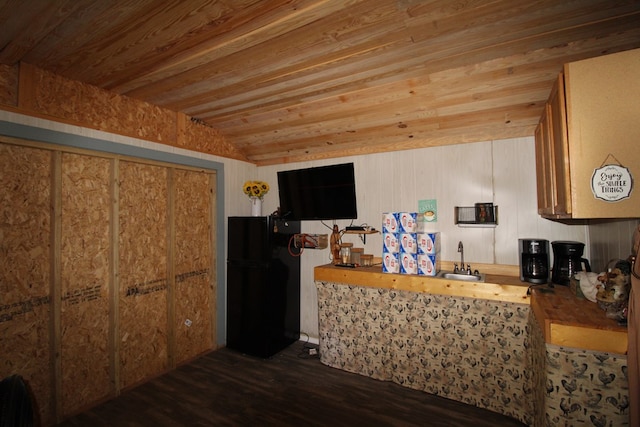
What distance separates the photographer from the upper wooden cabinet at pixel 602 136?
1.19m

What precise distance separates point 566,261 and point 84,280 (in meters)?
3.92

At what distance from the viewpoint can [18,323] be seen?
206 cm

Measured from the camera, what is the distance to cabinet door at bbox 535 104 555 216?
6.04ft

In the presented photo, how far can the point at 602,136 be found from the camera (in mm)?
1241

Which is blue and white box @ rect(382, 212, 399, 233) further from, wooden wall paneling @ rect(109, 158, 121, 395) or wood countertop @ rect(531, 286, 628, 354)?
wooden wall paneling @ rect(109, 158, 121, 395)

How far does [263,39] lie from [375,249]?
235cm

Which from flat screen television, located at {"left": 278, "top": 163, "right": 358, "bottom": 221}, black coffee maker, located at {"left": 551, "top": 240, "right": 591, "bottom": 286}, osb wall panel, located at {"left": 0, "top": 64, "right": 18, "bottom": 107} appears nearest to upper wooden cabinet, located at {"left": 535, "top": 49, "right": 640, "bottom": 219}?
black coffee maker, located at {"left": 551, "top": 240, "right": 591, "bottom": 286}

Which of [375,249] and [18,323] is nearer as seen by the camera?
[18,323]

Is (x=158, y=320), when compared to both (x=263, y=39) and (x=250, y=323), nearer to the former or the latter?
(x=250, y=323)

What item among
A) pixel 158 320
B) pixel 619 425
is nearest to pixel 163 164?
pixel 158 320

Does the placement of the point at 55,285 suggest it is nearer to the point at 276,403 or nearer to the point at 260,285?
the point at 260,285

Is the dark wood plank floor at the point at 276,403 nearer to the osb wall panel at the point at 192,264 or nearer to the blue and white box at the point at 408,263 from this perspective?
the osb wall panel at the point at 192,264

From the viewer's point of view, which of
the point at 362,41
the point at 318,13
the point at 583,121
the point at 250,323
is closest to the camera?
the point at 583,121

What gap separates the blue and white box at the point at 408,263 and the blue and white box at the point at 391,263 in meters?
0.04
